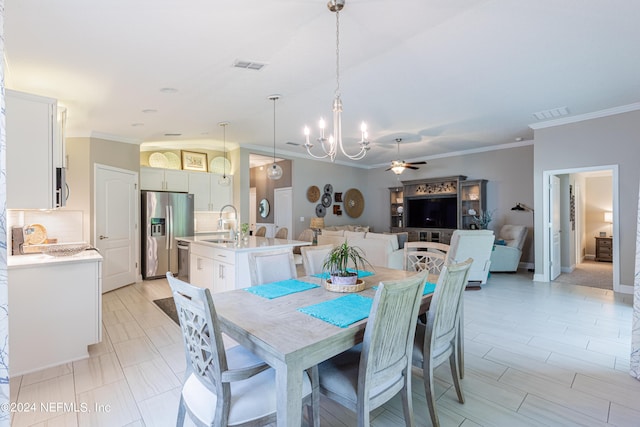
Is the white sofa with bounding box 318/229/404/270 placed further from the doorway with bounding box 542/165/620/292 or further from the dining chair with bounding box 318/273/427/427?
the dining chair with bounding box 318/273/427/427

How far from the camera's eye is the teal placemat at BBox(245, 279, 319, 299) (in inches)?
79.1

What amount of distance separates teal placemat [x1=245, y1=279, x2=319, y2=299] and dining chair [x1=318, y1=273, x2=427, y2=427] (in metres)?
0.53

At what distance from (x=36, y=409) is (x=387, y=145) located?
6.56 metres

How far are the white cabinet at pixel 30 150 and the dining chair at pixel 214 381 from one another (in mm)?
2107

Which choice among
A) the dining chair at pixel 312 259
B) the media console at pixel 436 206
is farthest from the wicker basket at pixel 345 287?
the media console at pixel 436 206

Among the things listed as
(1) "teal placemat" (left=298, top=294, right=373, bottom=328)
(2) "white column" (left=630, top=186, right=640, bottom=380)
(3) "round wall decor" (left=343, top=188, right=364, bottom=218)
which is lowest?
(2) "white column" (left=630, top=186, right=640, bottom=380)

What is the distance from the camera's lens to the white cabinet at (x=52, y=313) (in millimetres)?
2426

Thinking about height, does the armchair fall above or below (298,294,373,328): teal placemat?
below

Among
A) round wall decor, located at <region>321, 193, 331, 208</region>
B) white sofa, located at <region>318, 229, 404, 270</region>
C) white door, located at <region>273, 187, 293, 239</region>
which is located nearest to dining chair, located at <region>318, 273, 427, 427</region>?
white sofa, located at <region>318, 229, 404, 270</region>

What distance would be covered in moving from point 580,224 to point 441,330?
7877 mm

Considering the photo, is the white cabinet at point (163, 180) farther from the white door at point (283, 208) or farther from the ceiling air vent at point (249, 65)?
the ceiling air vent at point (249, 65)

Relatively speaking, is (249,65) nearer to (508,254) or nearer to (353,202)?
(508,254)

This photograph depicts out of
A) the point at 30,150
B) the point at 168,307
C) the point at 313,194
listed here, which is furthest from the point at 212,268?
the point at 313,194

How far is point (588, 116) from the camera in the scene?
4766mm
